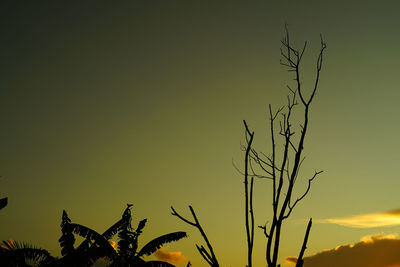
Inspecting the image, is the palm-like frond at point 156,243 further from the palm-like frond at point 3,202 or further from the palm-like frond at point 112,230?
the palm-like frond at point 3,202

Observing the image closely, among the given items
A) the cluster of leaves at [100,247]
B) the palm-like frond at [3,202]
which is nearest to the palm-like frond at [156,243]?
the cluster of leaves at [100,247]

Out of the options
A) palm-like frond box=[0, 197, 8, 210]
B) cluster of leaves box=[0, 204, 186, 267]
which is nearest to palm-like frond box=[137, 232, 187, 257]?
cluster of leaves box=[0, 204, 186, 267]

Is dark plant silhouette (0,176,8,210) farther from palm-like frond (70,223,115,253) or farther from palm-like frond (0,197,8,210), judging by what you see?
palm-like frond (70,223,115,253)

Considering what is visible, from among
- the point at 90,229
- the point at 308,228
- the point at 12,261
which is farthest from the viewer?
the point at 90,229

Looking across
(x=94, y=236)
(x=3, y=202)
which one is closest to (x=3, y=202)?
(x=3, y=202)

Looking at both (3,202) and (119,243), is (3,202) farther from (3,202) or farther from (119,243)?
(119,243)

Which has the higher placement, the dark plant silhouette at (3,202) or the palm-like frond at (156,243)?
the dark plant silhouette at (3,202)

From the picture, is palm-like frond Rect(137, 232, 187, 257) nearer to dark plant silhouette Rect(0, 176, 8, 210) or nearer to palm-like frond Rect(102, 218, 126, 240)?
palm-like frond Rect(102, 218, 126, 240)

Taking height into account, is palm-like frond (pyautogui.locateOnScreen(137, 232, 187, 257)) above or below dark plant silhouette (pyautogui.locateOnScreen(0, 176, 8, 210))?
below

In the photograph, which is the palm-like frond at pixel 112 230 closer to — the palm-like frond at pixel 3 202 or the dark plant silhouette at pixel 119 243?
the dark plant silhouette at pixel 119 243

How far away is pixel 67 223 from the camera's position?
64.1 feet

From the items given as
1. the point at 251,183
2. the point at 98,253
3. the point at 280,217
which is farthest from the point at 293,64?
the point at 98,253

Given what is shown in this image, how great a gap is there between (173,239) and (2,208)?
8.07 m

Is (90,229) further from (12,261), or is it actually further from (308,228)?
(308,228)
